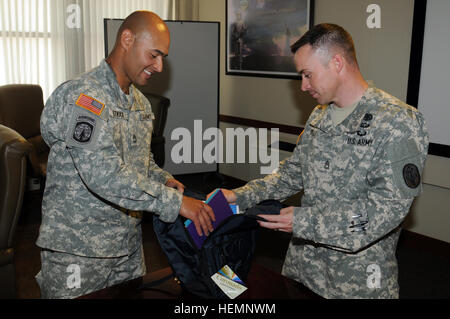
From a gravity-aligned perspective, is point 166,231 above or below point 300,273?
above

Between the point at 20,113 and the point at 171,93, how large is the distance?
1.68m

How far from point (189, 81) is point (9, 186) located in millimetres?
3697

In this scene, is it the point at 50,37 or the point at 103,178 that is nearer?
the point at 103,178

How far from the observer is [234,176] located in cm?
588

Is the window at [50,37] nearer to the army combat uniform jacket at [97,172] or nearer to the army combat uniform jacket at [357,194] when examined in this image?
the army combat uniform jacket at [97,172]

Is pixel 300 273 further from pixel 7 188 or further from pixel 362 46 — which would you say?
pixel 362 46

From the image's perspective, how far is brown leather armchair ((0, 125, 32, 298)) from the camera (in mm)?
1820

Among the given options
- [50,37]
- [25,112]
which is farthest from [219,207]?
[50,37]

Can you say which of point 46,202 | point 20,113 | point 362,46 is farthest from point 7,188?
point 362,46

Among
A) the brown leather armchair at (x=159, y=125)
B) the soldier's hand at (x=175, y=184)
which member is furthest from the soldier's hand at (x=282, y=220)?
the brown leather armchair at (x=159, y=125)

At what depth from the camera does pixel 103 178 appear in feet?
5.29

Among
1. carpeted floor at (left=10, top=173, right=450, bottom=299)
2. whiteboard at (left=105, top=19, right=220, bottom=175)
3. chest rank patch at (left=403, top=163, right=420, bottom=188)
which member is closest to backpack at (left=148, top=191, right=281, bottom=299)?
chest rank patch at (left=403, top=163, right=420, bottom=188)

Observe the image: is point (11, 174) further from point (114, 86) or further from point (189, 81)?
point (189, 81)

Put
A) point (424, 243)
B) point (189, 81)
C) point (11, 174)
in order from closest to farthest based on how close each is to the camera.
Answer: point (11, 174) → point (424, 243) → point (189, 81)
